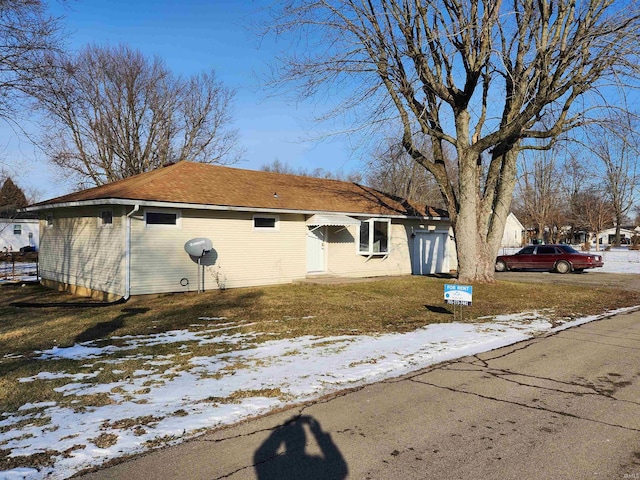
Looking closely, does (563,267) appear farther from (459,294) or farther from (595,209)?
(595,209)

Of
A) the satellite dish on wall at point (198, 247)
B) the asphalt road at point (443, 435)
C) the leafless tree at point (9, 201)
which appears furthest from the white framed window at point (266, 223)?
the leafless tree at point (9, 201)

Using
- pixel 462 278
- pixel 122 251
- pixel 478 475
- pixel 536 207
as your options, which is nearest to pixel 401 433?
pixel 478 475

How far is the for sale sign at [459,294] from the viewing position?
9.40 metres

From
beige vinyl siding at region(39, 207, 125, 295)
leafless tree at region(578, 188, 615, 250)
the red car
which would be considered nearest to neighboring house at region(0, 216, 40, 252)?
beige vinyl siding at region(39, 207, 125, 295)

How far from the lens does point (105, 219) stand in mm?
13938

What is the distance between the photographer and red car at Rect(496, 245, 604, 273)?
2419 centimetres

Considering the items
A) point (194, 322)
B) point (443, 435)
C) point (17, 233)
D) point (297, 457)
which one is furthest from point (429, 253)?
point (17, 233)

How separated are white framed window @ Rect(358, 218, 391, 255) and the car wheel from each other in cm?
1084

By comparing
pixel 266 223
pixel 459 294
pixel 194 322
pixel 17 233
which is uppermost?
pixel 17 233

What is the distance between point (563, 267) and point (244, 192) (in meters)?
17.9

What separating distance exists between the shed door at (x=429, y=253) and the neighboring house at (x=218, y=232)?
10cm

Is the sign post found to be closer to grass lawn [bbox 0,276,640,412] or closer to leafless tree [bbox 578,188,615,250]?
grass lawn [bbox 0,276,640,412]

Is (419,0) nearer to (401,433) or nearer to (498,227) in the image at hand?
(498,227)

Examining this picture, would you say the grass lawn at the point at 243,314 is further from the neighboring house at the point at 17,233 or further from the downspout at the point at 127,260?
the neighboring house at the point at 17,233
